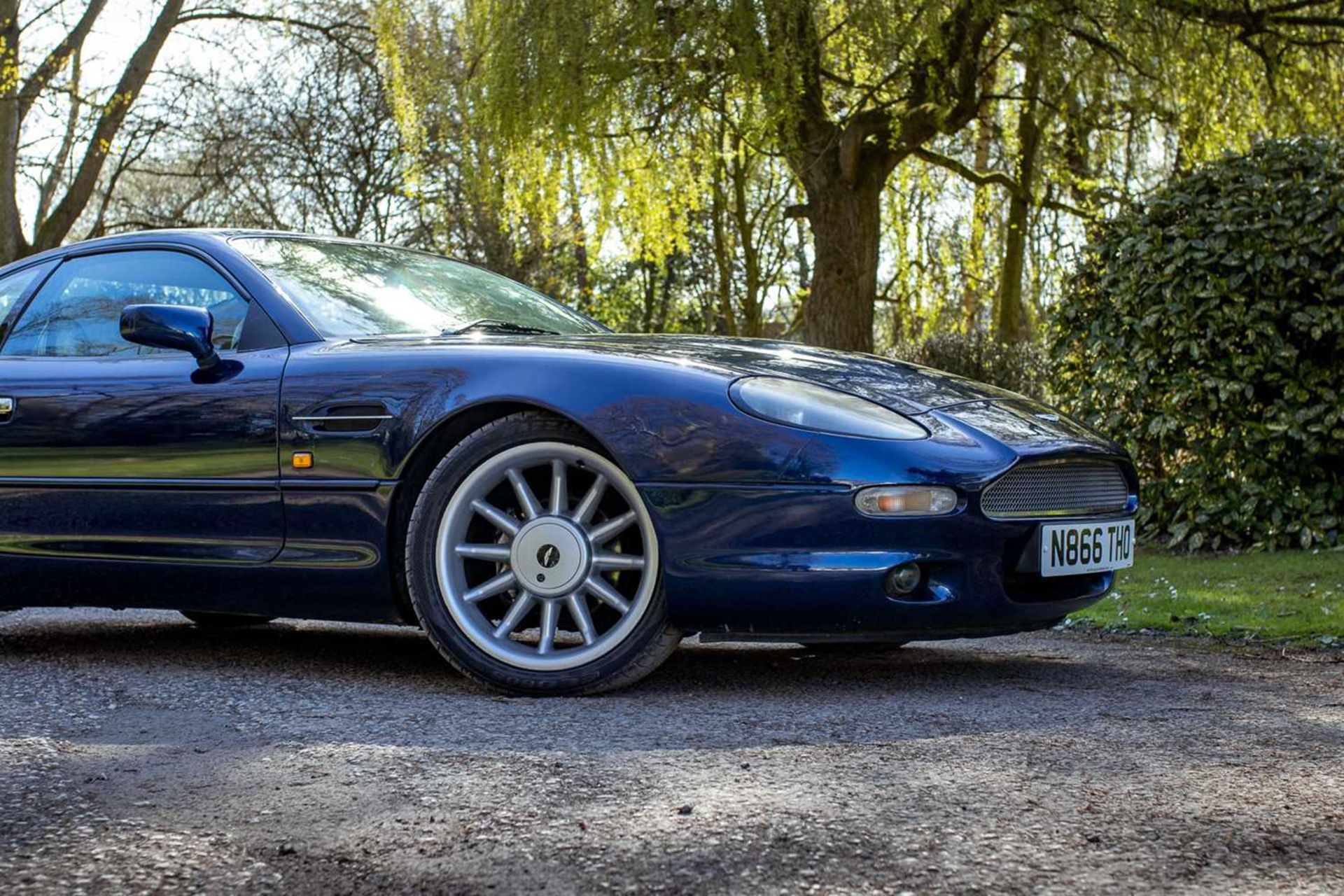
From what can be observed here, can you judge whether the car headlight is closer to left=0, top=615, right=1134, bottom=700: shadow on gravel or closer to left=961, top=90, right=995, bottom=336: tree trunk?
left=0, top=615, right=1134, bottom=700: shadow on gravel

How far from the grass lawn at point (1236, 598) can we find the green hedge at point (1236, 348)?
0.42 m

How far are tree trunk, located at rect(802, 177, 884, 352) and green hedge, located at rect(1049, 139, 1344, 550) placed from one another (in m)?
2.74

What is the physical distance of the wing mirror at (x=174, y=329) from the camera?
14.0 ft

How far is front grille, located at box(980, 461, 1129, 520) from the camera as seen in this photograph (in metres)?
3.77

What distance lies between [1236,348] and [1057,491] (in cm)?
462

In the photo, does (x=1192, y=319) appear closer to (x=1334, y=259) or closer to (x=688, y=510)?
(x=1334, y=259)

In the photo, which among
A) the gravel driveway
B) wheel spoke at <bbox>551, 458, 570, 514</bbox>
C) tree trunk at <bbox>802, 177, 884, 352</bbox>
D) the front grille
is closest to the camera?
the gravel driveway

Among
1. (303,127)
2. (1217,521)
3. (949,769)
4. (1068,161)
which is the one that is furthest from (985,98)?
(303,127)

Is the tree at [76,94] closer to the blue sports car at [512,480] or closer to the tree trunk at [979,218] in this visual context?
the tree trunk at [979,218]

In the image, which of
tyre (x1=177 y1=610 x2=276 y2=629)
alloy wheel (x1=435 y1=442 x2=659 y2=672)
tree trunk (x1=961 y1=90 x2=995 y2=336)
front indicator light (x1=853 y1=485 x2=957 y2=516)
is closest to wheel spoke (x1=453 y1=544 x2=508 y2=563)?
alloy wheel (x1=435 y1=442 x2=659 y2=672)

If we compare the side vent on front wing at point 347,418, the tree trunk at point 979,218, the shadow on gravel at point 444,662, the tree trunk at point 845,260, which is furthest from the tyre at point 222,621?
the tree trunk at point 979,218

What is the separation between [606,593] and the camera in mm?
3807

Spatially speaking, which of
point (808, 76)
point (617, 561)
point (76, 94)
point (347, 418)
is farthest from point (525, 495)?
point (76, 94)

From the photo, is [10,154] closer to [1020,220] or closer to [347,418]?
[1020,220]
